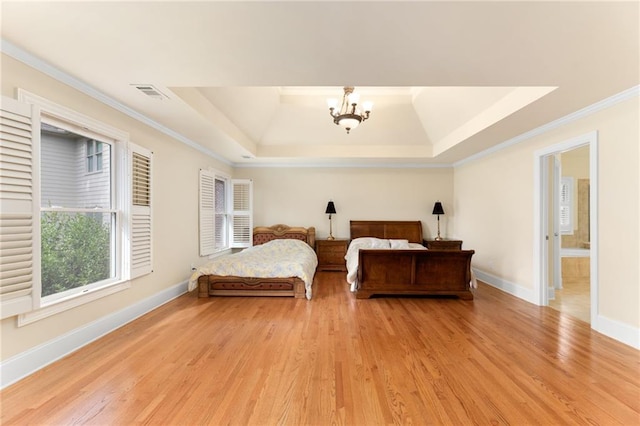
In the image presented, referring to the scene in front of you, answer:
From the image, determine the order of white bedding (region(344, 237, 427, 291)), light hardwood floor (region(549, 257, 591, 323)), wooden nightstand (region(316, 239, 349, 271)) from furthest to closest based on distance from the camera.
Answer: wooden nightstand (region(316, 239, 349, 271))
white bedding (region(344, 237, 427, 291))
light hardwood floor (region(549, 257, 591, 323))

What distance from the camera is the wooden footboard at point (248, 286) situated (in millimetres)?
4148

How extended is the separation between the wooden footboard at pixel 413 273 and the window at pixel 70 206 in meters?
2.96

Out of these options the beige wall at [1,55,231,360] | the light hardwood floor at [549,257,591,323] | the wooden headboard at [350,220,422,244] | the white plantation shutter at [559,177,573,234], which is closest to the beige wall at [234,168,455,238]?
the wooden headboard at [350,220,422,244]

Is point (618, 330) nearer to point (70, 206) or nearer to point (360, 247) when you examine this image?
point (360, 247)

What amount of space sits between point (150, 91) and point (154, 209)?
158cm

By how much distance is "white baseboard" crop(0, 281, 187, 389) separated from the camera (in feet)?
6.65

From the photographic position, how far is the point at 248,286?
4199mm

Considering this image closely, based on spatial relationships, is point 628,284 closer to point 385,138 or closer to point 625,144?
point 625,144

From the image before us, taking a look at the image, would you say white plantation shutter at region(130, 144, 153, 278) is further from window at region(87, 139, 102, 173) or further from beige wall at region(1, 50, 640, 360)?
window at region(87, 139, 102, 173)

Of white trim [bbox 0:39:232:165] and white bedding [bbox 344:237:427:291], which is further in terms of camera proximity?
white bedding [bbox 344:237:427:291]

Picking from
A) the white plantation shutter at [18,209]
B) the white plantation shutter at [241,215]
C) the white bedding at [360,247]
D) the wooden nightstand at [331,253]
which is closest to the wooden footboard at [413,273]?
the white bedding at [360,247]

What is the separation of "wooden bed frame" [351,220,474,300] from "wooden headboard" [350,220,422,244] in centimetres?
227

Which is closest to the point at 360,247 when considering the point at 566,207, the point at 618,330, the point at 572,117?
the point at 618,330

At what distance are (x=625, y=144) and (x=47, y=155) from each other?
542 centimetres
